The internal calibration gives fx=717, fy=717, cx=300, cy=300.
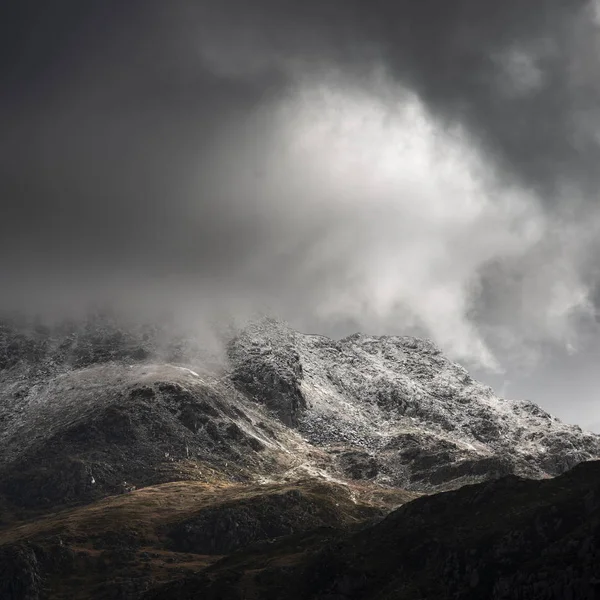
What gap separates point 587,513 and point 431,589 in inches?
1468

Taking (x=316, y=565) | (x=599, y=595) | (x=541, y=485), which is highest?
(x=541, y=485)

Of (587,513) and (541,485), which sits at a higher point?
(541,485)

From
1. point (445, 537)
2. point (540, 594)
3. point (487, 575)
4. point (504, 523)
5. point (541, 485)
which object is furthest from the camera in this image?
point (541, 485)

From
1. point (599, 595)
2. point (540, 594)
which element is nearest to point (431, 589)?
point (540, 594)

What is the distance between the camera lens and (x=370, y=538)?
197000 mm

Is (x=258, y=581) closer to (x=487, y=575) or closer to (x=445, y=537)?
(x=445, y=537)

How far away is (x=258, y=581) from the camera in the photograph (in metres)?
198

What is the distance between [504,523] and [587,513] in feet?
67.0

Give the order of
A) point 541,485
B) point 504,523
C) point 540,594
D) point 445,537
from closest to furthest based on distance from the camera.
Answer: point 540,594 → point 504,523 → point 445,537 → point 541,485

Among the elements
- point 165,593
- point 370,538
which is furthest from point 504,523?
point 165,593

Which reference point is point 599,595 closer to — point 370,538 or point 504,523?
point 504,523

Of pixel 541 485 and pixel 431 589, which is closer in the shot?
pixel 431 589

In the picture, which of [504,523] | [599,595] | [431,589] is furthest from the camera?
[504,523]

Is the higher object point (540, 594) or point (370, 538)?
point (370, 538)
